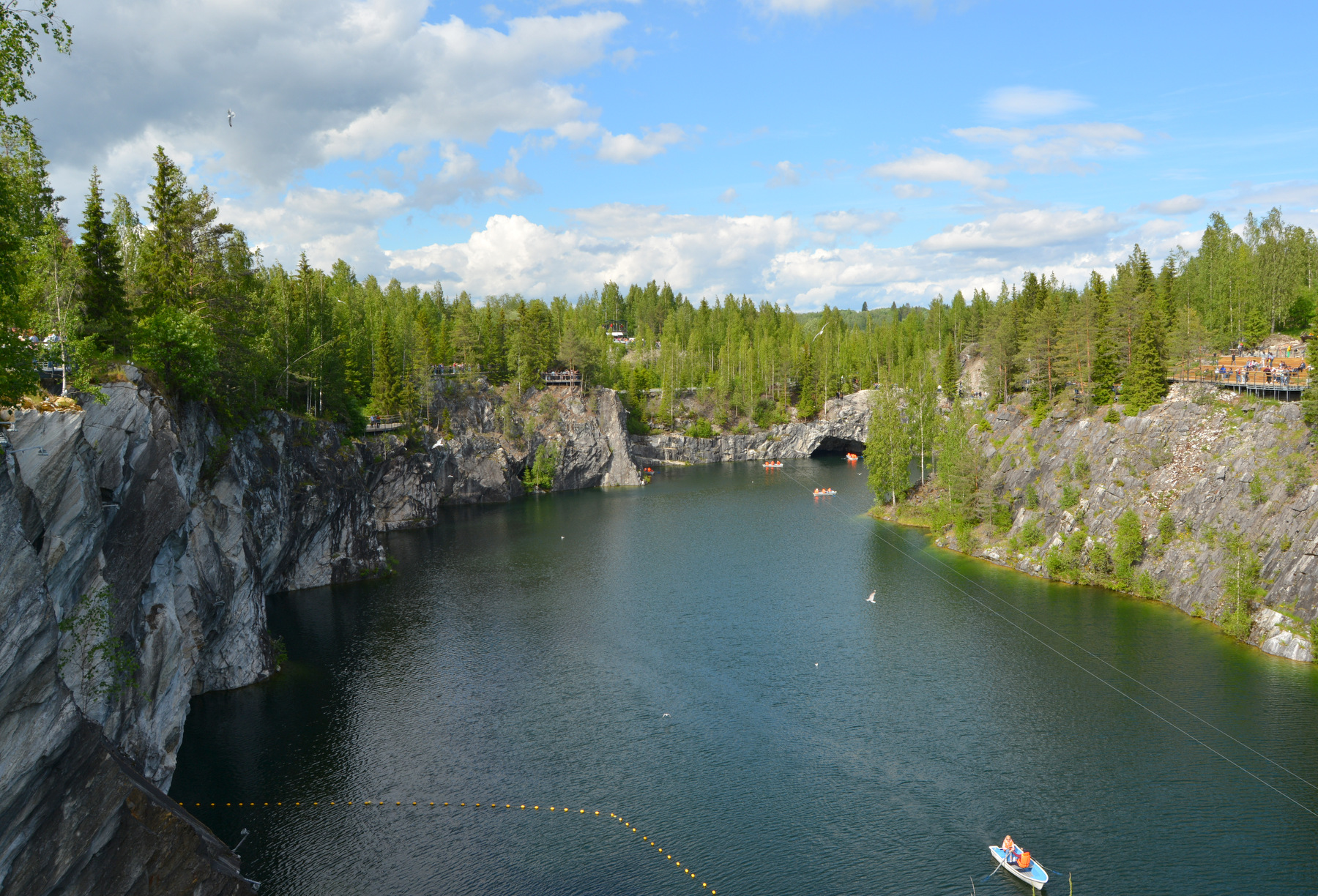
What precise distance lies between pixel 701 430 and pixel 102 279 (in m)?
134

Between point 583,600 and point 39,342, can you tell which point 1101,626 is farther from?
point 39,342

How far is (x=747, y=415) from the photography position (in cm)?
18025

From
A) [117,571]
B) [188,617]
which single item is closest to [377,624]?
[188,617]

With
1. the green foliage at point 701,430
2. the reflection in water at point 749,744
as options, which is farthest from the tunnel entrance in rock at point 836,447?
the reflection in water at point 749,744

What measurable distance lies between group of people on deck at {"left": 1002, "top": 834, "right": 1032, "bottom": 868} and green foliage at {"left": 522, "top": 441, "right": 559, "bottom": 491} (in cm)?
10530

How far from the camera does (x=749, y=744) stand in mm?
44188

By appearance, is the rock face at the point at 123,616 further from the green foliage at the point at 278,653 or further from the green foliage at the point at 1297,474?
the green foliage at the point at 1297,474

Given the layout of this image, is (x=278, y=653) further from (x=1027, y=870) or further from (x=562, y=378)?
(x=562, y=378)

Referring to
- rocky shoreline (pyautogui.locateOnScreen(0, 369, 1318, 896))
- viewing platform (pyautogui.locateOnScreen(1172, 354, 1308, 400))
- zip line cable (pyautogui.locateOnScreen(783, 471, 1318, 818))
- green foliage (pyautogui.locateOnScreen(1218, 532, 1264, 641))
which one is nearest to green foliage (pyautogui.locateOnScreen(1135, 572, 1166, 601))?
rocky shoreline (pyautogui.locateOnScreen(0, 369, 1318, 896))

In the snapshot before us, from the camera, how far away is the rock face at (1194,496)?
55062 millimetres

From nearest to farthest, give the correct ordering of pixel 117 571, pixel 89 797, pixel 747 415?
pixel 89 797
pixel 117 571
pixel 747 415

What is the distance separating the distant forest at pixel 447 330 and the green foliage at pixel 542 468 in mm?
11838

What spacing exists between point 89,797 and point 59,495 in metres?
9.90

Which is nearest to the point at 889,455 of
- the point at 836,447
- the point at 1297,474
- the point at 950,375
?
the point at 950,375
